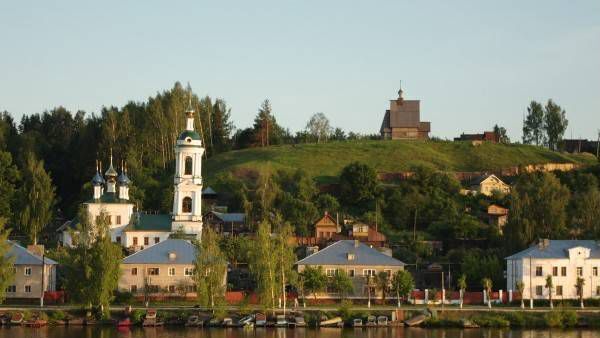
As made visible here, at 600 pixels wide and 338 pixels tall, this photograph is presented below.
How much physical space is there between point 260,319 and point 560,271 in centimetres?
2291

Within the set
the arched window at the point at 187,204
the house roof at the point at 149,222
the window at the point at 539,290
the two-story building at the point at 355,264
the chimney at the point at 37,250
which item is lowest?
the window at the point at 539,290

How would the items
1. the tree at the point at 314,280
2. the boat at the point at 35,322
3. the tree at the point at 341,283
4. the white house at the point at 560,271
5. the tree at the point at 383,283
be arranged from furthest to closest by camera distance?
the white house at the point at 560,271 → the tree at the point at 383,283 → the tree at the point at 341,283 → the tree at the point at 314,280 → the boat at the point at 35,322

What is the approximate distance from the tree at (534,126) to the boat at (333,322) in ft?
312

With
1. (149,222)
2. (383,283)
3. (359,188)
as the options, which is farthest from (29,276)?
(359,188)

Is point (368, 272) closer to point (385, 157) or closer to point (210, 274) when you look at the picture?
point (210, 274)

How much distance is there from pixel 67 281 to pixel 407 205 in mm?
43696

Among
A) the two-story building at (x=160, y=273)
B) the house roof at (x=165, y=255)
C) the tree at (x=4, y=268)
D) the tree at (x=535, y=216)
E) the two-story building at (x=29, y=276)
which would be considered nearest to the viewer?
the tree at (x=4, y=268)

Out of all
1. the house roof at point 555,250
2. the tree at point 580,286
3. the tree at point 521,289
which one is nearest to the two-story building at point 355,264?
the tree at point 521,289

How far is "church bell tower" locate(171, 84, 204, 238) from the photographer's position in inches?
3792

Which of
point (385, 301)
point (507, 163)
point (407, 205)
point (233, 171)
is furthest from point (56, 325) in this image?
point (507, 163)

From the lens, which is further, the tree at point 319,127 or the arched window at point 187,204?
the tree at point 319,127

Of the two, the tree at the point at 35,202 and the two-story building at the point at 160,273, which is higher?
the tree at the point at 35,202

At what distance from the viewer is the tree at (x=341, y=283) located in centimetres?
7650

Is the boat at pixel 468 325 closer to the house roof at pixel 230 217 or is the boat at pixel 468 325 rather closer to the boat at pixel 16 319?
the boat at pixel 16 319
